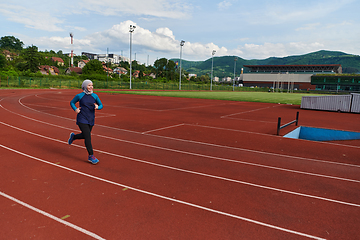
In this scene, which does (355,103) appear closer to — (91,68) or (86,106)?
(86,106)

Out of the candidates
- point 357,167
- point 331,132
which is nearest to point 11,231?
point 357,167

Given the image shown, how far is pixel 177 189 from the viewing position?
4992 mm

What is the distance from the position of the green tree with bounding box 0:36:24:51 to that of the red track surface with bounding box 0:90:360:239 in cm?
17752

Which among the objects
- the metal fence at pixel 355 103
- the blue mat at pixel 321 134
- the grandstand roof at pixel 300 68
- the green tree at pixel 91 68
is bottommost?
the blue mat at pixel 321 134

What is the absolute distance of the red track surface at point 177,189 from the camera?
12.0ft

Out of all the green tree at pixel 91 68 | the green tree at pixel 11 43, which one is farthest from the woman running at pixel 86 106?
the green tree at pixel 11 43

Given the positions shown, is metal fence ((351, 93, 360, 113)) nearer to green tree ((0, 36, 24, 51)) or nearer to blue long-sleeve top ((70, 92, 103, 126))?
blue long-sleeve top ((70, 92, 103, 126))

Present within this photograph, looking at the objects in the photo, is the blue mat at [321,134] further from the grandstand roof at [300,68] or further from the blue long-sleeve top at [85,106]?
the grandstand roof at [300,68]

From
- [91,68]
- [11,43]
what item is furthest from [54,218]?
[11,43]

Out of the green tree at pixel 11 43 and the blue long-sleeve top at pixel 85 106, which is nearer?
the blue long-sleeve top at pixel 85 106

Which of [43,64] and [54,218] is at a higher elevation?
[43,64]

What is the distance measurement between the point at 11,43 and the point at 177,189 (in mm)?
187195

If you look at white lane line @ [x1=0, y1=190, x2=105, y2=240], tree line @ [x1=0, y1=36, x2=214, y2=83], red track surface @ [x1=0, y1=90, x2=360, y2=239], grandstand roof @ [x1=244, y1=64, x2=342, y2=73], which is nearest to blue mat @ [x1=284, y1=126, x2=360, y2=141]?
red track surface @ [x1=0, y1=90, x2=360, y2=239]

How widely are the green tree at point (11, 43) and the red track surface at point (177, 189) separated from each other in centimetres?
17752
